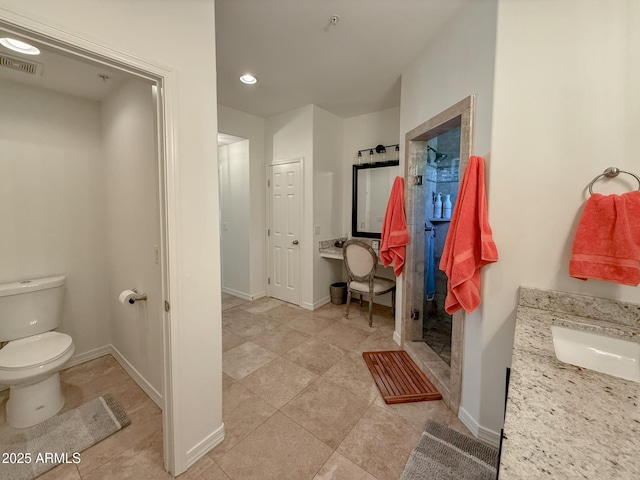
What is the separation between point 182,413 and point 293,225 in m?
2.62

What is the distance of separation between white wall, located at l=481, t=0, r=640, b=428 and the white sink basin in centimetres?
27

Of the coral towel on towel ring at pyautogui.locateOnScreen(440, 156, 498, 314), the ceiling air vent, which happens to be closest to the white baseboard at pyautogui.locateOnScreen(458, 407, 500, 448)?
the coral towel on towel ring at pyautogui.locateOnScreen(440, 156, 498, 314)

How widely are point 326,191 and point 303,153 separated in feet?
2.00

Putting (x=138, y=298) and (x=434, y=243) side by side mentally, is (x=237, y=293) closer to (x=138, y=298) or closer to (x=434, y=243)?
(x=138, y=298)

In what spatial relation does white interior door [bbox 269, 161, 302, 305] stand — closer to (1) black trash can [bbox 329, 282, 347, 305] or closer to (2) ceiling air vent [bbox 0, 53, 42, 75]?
(1) black trash can [bbox 329, 282, 347, 305]

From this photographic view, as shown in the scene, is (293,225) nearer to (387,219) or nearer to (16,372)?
(387,219)

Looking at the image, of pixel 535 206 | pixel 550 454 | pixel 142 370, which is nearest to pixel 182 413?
pixel 142 370

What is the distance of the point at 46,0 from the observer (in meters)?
0.93

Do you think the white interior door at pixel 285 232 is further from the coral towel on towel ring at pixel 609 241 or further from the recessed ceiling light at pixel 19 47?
the coral towel on towel ring at pixel 609 241

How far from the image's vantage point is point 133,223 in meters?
2.05

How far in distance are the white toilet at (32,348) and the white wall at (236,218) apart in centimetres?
208

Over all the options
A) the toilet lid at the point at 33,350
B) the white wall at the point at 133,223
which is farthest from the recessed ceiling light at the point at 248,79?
the toilet lid at the point at 33,350

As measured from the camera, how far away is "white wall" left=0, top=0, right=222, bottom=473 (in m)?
1.17

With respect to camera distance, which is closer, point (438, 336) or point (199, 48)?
point (199, 48)
